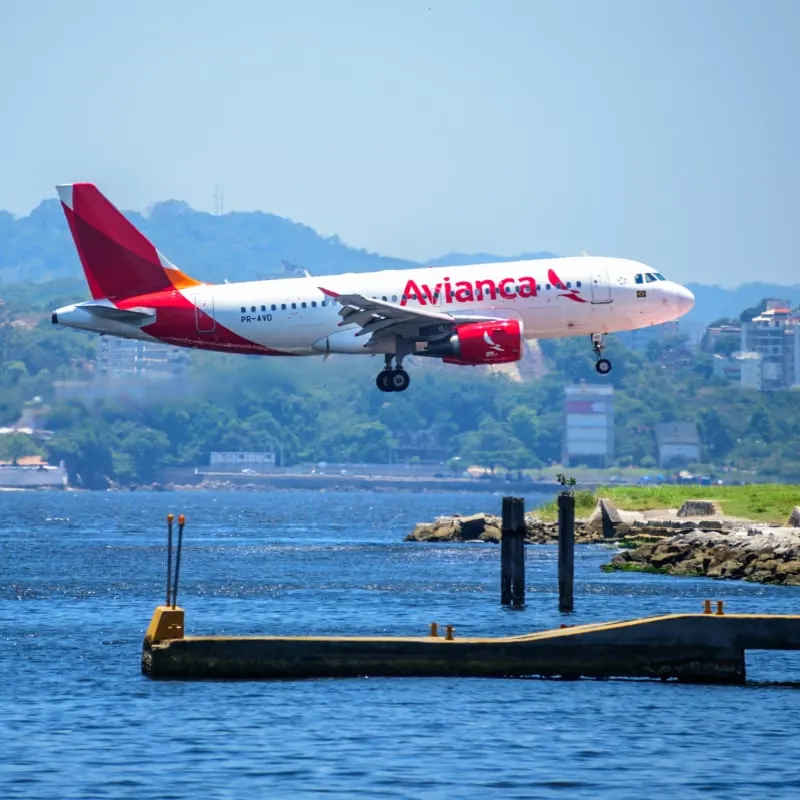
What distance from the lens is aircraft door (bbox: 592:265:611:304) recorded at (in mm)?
70500

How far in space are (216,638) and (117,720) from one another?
12.5 ft

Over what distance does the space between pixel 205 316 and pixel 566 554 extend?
64.0 feet

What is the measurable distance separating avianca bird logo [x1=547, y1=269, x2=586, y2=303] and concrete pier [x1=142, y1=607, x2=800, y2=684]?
29.7 m

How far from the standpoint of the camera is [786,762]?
34.5m

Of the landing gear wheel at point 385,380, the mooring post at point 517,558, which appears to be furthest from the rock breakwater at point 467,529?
the mooring post at point 517,558

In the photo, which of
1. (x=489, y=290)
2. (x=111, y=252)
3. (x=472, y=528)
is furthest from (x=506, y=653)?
(x=472, y=528)

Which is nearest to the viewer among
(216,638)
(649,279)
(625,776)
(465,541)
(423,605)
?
(625,776)

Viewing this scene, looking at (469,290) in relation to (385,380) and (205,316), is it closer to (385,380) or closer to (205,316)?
(385,380)

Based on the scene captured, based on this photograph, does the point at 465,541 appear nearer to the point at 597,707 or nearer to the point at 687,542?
the point at 687,542

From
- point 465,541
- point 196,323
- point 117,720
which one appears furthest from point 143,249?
point 117,720

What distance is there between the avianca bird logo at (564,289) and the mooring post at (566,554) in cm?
1274

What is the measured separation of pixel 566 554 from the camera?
193 ft

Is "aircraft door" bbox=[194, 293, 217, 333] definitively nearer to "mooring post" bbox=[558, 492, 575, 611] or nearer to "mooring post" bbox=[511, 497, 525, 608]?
"mooring post" bbox=[511, 497, 525, 608]

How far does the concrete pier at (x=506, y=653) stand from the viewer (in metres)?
40.8
